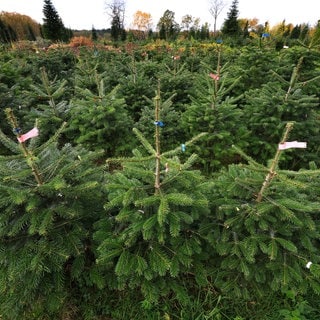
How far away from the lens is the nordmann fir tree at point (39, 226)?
91.2 inches

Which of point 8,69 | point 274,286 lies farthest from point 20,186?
point 8,69

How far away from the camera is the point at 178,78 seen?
6500 mm

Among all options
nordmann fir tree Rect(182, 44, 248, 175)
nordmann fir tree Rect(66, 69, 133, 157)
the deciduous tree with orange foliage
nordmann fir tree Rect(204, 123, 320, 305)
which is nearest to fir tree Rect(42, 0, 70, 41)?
nordmann fir tree Rect(66, 69, 133, 157)

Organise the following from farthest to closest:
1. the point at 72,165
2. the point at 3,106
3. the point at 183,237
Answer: the point at 3,106
the point at 183,237
the point at 72,165

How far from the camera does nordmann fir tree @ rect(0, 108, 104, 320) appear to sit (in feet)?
7.60

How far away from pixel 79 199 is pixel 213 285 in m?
2.07

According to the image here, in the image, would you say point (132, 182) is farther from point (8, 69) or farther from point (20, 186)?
point (8, 69)

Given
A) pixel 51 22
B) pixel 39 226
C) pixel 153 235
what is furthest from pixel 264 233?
pixel 51 22

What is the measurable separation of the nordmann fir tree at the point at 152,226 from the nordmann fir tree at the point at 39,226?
32 cm

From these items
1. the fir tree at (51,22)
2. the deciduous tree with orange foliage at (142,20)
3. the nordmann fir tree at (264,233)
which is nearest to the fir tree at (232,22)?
the fir tree at (51,22)

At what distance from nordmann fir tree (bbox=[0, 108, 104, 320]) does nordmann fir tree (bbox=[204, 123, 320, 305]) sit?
148 centimetres

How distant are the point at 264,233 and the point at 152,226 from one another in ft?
4.11

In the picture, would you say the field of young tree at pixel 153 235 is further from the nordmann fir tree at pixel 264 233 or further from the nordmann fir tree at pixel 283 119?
the nordmann fir tree at pixel 283 119

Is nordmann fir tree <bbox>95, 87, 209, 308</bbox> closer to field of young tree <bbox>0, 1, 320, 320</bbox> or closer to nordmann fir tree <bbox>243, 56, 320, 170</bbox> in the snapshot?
field of young tree <bbox>0, 1, 320, 320</bbox>
